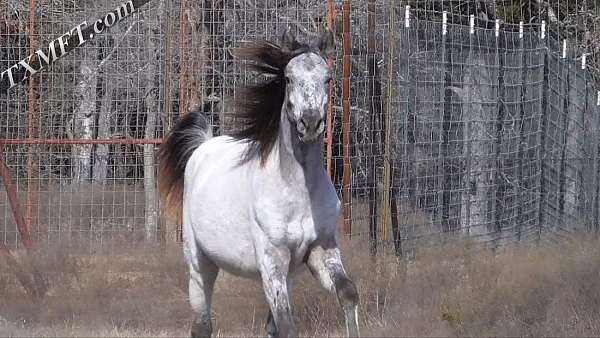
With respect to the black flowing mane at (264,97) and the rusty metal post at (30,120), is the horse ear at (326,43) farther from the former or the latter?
the rusty metal post at (30,120)

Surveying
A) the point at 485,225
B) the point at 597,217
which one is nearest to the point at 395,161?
the point at 485,225

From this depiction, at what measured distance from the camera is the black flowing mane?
7359mm

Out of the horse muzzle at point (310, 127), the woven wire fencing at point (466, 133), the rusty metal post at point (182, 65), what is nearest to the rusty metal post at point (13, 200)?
the rusty metal post at point (182, 65)

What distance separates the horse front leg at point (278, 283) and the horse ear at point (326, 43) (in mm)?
1284

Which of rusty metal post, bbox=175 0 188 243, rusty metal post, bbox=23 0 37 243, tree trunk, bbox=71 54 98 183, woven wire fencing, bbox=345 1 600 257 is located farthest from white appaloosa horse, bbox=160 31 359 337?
tree trunk, bbox=71 54 98 183

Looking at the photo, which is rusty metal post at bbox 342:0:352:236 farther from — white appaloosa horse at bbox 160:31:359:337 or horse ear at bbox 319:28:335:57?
horse ear at bbox 319:28:335:57

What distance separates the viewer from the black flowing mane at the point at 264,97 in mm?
7359

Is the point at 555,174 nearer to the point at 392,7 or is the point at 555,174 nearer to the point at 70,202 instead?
the point at 392,7

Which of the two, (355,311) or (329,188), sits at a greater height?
(329,188)

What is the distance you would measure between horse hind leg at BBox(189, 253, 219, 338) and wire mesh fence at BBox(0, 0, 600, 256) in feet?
8.13

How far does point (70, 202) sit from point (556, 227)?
6.28 m

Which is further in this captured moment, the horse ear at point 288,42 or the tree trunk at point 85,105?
the tree trunk at point 85,105

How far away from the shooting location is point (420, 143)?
38.2 feet

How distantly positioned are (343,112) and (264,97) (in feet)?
10.1
